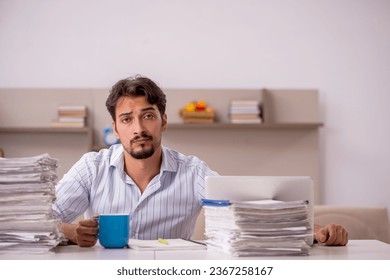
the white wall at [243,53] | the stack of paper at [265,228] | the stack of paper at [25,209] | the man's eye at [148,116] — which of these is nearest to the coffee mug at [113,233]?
the stack of paper at [25,209]

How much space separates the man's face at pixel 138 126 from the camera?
2.42m

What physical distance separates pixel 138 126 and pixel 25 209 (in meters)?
0.91

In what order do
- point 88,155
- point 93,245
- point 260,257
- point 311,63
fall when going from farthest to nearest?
point 311,63 < point 88,155 < point 93,245 < point 260,257

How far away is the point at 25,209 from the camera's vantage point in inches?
62.4

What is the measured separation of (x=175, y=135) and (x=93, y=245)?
2828 mm

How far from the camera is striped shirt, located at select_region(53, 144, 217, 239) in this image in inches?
95.1

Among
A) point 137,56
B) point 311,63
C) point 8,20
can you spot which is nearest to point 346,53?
point 311,63

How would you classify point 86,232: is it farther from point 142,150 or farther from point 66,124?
point 66,124

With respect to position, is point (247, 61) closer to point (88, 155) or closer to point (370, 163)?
point (370, 163)

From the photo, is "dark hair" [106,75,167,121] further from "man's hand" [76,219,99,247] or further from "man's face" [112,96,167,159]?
"man's hand" [76,219,99,247]

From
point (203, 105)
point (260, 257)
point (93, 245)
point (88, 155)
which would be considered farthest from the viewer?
point (203, 105)

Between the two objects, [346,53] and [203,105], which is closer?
[203,105]

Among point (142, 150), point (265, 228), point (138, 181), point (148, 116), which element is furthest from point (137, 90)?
point (265, 228)

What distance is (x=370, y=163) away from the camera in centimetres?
485
